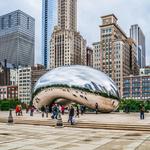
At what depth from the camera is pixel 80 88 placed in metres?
45.7

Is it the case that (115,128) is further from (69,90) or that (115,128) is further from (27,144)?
(69,90)

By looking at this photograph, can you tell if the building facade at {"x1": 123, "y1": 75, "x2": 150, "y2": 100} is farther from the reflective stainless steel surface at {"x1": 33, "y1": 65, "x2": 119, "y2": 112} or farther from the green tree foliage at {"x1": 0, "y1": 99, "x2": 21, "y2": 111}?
the reflective stainless steel surface at {"x1": 33, "y1": 65, "x2": 119, "y2": 112}

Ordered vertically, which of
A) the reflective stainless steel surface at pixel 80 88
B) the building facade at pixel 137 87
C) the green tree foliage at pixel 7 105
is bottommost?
the green tree foliage at pixel 7 105

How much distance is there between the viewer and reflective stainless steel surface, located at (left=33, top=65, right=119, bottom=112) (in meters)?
45.6

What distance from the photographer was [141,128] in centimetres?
2594

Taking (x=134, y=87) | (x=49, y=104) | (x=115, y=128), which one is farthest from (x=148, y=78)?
(x=115, y=128)

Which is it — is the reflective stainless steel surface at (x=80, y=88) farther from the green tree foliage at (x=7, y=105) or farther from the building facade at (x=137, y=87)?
the building facade at (x=137, y=87)

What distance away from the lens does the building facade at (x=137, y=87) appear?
189750mm

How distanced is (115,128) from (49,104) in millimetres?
24997

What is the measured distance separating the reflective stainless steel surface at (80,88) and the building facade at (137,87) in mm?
145116

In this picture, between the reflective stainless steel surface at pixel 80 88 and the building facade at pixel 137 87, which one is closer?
the reflective stainless steel surface at pixel 80 88

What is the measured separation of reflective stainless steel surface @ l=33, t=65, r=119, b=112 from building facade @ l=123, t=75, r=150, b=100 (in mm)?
145116

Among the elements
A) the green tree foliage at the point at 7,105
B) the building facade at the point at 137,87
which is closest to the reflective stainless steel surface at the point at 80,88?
the green tree foliage at the point at 7,105

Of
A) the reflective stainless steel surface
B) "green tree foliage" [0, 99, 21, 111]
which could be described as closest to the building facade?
"green tree foliage" [0, 99, 21, 111]
